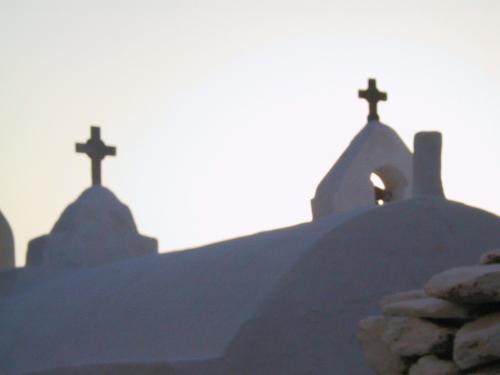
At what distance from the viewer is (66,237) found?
1359cm

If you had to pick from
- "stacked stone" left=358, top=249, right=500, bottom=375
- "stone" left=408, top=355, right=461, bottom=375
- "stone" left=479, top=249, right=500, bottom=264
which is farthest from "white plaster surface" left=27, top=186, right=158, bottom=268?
"stone" left=479, top=249, right=500, bottom=264

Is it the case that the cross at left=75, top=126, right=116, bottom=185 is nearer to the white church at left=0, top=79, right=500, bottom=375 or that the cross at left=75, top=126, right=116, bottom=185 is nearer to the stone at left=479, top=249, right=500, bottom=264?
the white church at left=0, top=79, right=500, bottom=375

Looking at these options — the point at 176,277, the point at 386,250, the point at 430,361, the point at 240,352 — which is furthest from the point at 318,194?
the point at 430,361

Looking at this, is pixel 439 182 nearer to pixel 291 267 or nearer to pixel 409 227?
pixel 409 227

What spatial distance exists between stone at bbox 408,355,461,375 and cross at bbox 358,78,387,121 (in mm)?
6682

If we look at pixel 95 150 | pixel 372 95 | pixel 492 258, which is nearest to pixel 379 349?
pixel 492 258

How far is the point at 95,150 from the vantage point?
1434cm

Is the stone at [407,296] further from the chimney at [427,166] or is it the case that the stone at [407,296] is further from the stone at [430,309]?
the chimney at [427,166]

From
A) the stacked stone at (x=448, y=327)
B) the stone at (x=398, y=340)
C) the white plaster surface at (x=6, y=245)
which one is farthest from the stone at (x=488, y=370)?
the white plaster surface at (x=6, y=245)

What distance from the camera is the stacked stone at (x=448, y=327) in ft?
16.7

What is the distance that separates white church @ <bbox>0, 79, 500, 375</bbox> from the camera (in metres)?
7.63

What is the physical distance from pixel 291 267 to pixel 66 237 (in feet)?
20.9

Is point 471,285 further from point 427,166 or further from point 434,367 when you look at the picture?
point 427,166

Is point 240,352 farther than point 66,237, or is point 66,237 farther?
point 66,237
